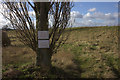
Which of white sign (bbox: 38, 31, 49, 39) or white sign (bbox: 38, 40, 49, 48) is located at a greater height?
white sign (bbox: 38, 31, 49, 39)

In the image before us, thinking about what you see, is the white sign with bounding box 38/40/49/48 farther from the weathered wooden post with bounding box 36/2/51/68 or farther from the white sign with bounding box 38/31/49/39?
the white sign with bounding box 38/31/49/39

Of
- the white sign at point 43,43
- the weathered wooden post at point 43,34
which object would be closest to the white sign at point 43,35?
the weathered wooden post at point 43,34

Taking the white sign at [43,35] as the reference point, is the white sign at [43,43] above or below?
below

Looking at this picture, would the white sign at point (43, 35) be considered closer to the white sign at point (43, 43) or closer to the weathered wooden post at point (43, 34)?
the weathered wooden post at point (43, 34)

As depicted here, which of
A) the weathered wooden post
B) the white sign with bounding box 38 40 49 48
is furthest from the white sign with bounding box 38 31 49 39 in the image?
the white sign with bounding box 38 40 49 48

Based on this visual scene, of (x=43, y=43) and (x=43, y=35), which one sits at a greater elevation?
(x=43, y=35)

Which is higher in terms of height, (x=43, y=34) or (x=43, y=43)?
(x=43, y=34)

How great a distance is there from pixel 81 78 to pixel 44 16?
230 cm

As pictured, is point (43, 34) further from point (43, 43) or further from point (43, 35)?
point (43, 43)

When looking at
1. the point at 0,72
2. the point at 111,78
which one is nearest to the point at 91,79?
the point at 111,78

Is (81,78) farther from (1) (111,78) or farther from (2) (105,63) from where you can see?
(2) (105,63)

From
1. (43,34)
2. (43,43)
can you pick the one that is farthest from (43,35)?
(43,43)

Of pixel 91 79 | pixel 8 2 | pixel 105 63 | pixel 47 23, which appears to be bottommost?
pixel 91 79

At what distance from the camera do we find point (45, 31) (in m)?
3.47
